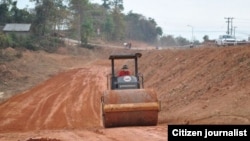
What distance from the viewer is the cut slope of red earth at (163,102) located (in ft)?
54.2

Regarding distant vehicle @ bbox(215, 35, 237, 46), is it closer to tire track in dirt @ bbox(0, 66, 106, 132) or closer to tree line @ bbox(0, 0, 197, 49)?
tire track in dirt @ bbox(0, 66, 106, 132)

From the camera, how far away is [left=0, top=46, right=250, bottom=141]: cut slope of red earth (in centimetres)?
1653

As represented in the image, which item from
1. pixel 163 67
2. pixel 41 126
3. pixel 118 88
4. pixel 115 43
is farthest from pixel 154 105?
pixel 115 43

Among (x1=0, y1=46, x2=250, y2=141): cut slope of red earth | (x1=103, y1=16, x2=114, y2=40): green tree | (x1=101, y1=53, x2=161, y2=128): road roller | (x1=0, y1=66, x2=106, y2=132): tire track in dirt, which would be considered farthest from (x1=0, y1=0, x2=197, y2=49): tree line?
(x1=101, y1=53, x2=161, y2=128): road roller

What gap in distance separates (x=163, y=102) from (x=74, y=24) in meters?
66.9

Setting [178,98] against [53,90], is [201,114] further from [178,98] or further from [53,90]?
[53,90]

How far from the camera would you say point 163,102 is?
26.6m

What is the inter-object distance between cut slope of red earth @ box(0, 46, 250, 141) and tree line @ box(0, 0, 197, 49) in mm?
21526

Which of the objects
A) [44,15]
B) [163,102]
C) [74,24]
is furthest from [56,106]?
[74,24]

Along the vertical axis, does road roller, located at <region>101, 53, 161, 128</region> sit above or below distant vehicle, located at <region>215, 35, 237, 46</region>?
below

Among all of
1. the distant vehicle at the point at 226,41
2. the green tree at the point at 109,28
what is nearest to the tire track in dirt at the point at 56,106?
the distant vehicle at the point at 226,41

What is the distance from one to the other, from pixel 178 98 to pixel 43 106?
784cm

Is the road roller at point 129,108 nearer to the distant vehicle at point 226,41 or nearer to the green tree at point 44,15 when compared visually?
the distant vehicle at point 226,41

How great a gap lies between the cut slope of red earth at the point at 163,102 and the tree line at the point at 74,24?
21526 mm
